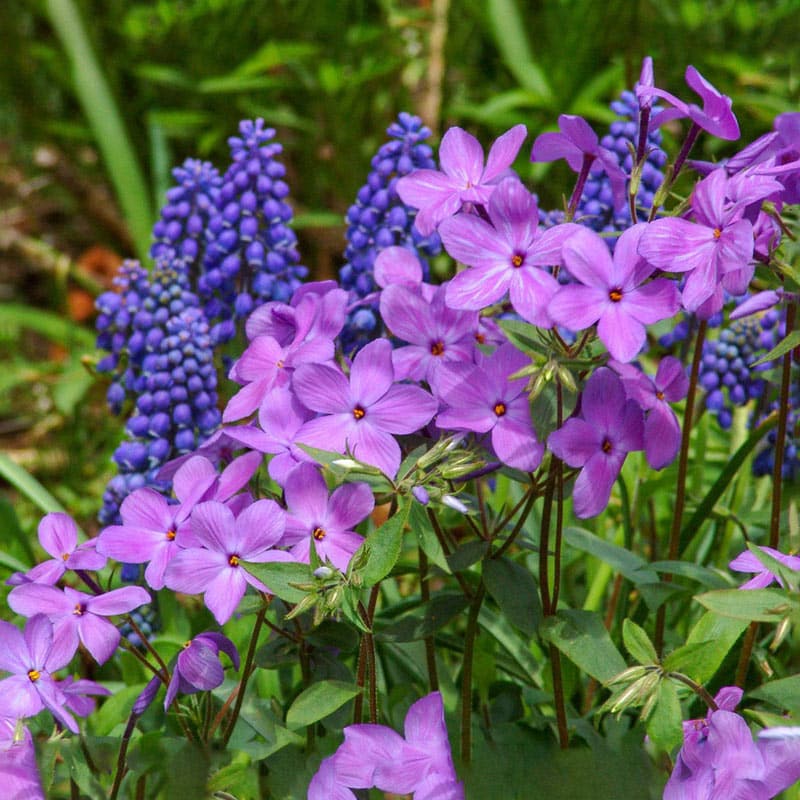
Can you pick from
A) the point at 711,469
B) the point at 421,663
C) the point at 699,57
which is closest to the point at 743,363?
the point at 711,469

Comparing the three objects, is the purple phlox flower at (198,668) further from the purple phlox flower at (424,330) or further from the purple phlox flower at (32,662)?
the purple phlox flower at (424,330)

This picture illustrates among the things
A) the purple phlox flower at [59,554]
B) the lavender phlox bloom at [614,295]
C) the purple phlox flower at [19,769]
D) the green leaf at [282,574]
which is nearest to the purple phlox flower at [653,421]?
the lavender phlox bloom at [614,295]

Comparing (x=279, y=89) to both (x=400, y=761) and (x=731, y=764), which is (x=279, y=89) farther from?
(x=731, y=764)

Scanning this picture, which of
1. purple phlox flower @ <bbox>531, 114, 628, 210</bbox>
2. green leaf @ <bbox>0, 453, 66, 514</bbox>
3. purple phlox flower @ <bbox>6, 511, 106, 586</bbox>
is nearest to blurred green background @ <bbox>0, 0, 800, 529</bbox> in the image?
green leaf @ <bbox>0, 453, 66, 514</bbox>

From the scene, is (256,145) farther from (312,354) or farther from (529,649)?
(529,649)

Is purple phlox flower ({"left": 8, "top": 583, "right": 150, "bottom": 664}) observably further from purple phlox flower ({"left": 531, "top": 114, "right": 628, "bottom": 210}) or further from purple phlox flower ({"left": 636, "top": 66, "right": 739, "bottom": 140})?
purple phlox flower ({"left": 636, "top": 66, "right": 739, "bottom": 140})

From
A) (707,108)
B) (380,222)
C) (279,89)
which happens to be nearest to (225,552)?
(707,108)
